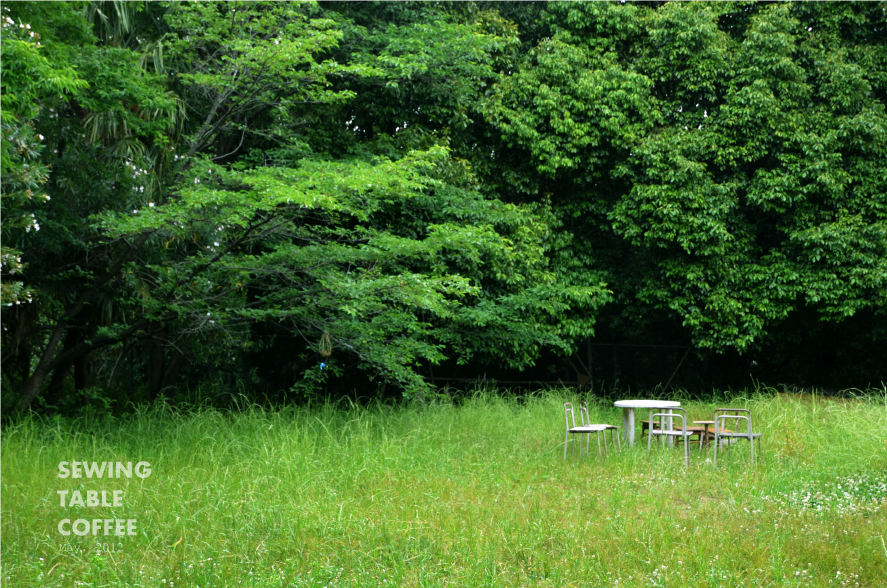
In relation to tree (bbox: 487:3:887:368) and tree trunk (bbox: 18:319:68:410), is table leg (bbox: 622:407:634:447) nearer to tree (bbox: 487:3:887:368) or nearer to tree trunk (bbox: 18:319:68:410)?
tree (bbox: 487:3:887:368)

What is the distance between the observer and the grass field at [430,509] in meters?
5.05

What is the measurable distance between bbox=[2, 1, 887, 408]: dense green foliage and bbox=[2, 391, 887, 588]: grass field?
2124 millimetres

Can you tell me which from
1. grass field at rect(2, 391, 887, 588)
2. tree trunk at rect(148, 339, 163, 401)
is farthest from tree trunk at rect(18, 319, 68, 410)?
tree trunk at rect(148, 339, 163, 401)

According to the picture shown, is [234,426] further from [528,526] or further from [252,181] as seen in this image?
[528,526]

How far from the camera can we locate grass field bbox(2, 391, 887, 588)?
16.6ft

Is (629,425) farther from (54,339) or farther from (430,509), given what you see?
(54,339)

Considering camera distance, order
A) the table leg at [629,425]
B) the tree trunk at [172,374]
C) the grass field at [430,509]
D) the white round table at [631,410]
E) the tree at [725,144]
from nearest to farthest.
Answer: the grass field at [430,509]
the white round table at [631,410]
the table leg at [629,425]
the tree trunk at [172,374]
the tree at [725,144]

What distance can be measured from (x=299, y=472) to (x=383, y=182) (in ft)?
11.7

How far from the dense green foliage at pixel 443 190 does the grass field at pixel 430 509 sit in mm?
2124

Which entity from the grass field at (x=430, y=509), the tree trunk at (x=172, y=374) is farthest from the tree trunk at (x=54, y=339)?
the tree trunk at (x=172, y=374)

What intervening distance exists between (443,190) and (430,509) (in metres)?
7.55

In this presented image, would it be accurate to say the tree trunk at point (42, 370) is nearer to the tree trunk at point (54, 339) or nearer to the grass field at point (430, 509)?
the tree trunk at point (54, 339)

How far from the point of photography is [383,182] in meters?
8.92

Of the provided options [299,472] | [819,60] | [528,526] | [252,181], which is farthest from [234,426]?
[819,60]
